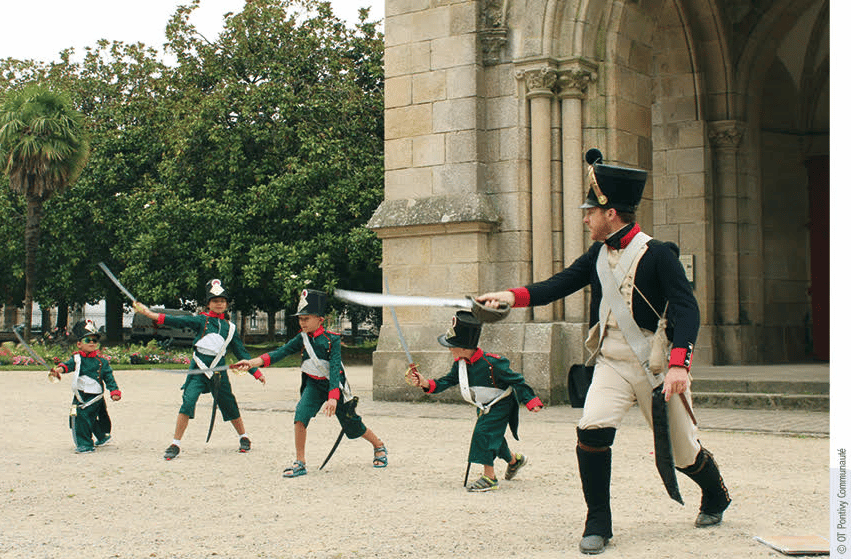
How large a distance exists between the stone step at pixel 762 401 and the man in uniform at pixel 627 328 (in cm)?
709

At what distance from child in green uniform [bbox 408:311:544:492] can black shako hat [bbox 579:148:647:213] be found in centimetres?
206

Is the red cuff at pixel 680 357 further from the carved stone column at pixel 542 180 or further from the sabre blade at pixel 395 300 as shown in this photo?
the carved stone column at pixel 542 180

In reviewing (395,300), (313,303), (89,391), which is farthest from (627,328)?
(89,391)

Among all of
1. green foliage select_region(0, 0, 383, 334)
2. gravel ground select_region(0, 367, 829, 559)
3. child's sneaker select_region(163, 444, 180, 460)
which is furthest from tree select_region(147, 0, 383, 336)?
child's sneaker select_region(163, 444, 180, 460)

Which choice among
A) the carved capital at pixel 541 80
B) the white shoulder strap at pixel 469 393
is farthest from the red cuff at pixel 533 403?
the carved capital at pixel 541 80

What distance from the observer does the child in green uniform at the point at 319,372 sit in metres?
8.39

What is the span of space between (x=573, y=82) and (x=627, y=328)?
828cm

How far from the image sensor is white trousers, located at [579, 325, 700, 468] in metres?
5.59

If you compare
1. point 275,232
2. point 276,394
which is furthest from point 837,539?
point 275,232

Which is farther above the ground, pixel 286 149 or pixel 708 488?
pixel 286 149

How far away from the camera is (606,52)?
13.7 metres

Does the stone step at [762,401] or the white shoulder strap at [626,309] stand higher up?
the white shoulder strap at [626,309]

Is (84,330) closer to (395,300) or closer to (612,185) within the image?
(395,300)

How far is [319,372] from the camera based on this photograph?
8.48 metres
